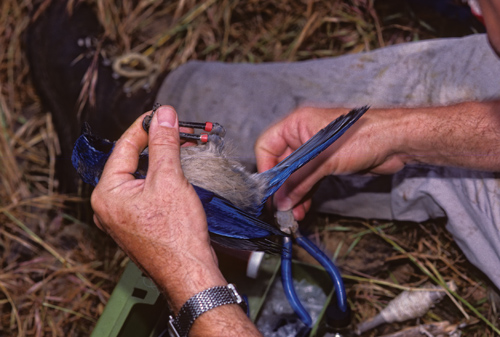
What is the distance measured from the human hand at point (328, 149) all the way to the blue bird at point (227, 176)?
0.66ft

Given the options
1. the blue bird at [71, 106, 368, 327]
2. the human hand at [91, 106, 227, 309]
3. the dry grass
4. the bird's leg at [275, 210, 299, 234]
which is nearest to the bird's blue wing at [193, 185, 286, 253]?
the blue bird at [71, 106, 368, 327]

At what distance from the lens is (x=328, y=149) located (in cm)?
153

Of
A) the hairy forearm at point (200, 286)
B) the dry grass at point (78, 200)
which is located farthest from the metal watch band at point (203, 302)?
the dry grass at point (78, 200)

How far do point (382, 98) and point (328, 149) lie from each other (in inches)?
14.8

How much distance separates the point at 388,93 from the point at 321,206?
512mm

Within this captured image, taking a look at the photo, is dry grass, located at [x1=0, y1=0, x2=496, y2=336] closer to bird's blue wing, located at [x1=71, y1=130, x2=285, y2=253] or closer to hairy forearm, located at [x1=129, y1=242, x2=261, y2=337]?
bird's blue wing, located at [x1=71, y1=130, x2=285, y2=253]

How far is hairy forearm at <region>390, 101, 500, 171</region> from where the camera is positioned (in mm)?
1455

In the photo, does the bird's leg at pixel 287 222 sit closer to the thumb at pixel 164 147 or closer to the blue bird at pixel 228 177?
the blue bird at pixel 228 177

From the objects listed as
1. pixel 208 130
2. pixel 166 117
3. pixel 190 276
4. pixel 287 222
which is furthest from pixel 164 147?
pixel 287 222

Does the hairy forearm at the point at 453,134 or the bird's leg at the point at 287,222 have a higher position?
the hairy forearm at the point at 453,134

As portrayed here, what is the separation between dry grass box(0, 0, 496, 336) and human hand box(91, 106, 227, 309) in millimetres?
1010

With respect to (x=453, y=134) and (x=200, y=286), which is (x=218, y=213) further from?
(x=453, y=134)

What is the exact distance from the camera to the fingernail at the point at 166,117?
46.9 inches

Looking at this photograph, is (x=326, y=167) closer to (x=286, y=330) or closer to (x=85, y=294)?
(x=286, y=330)
